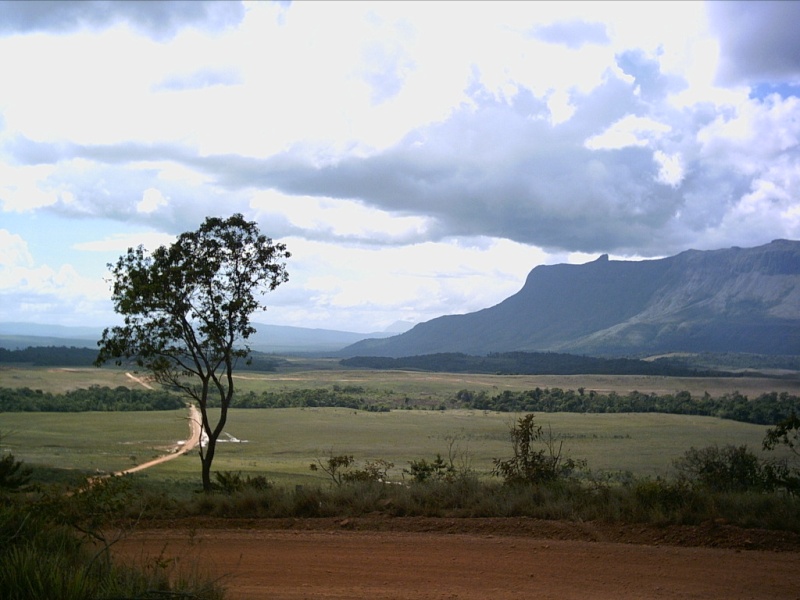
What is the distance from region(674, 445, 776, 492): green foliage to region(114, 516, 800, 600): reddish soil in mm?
2685

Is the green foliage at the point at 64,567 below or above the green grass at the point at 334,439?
above

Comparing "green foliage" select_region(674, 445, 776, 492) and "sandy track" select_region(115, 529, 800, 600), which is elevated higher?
"green foliage" select_region(674, 445, 776, 492)

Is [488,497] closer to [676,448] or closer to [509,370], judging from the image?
[676,448]

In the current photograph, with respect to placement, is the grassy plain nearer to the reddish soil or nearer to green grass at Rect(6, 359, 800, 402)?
green grass at Rect(6, 359, 800, 402)

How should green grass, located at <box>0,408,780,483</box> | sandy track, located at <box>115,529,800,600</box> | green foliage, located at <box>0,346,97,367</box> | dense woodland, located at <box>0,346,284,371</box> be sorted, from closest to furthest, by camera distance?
sandy track, located at <box>115,529,800,600</box>, green grass, located at <box>0,408,780,483</box>, dense woodland, located at <box>0,346,284,371</box>, green foliage, located at <box>0,346,97,367</box>

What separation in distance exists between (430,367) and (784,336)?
69.8 m

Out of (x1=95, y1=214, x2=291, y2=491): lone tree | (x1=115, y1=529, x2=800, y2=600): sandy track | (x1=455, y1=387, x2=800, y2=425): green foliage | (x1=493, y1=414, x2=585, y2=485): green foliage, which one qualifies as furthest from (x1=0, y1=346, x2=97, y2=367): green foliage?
(x1=115, y1=529, x2=800, y2=600): sandy track

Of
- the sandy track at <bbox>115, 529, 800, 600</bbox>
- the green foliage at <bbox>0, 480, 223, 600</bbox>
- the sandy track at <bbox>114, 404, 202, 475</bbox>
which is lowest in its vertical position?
the sandy track at <bbox>114, 404, 202, 475</bbox>

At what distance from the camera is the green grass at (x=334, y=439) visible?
105 feet

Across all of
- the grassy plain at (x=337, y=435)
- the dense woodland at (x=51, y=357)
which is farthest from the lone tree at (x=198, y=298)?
the dense woodland at (x=51, y=357)

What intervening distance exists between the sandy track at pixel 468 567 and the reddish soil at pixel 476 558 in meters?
0.01

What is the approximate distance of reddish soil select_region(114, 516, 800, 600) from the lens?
26.3 ft

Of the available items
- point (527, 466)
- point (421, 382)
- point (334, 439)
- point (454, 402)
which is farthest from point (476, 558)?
point (421, 382)

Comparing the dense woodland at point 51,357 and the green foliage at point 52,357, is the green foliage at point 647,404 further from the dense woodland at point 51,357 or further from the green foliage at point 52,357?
the green foliage at point 52,357
